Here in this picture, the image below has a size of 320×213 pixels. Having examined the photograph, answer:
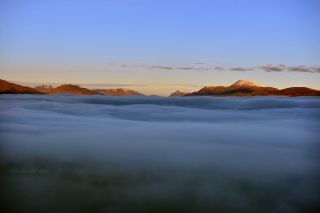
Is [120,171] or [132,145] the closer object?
[120,171]

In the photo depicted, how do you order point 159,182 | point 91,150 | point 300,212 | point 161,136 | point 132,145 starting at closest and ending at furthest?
point 300,212
point 159,182
point 91,150
point 132,145
point 161,136

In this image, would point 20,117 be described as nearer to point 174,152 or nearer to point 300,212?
point 174,152

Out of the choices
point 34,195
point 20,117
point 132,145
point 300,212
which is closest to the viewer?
point 300,212

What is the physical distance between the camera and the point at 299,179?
15.6 feet

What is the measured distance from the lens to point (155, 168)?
5344 millimetres

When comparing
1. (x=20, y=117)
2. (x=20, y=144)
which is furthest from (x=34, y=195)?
(x=20, y=117)

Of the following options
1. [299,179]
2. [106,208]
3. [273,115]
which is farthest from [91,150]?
[273,115]

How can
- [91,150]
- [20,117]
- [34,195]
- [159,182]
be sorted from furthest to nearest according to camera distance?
[20,117], [91,150], [159,182], [34,195]

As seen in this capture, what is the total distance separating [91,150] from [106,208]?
8.31 ft

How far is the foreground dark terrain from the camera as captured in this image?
3977 millimetres

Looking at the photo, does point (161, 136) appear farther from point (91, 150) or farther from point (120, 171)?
point (120, 171)

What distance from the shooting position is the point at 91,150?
6242mm

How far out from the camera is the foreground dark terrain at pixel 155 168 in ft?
13.0

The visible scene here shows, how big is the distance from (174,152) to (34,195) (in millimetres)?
2827
